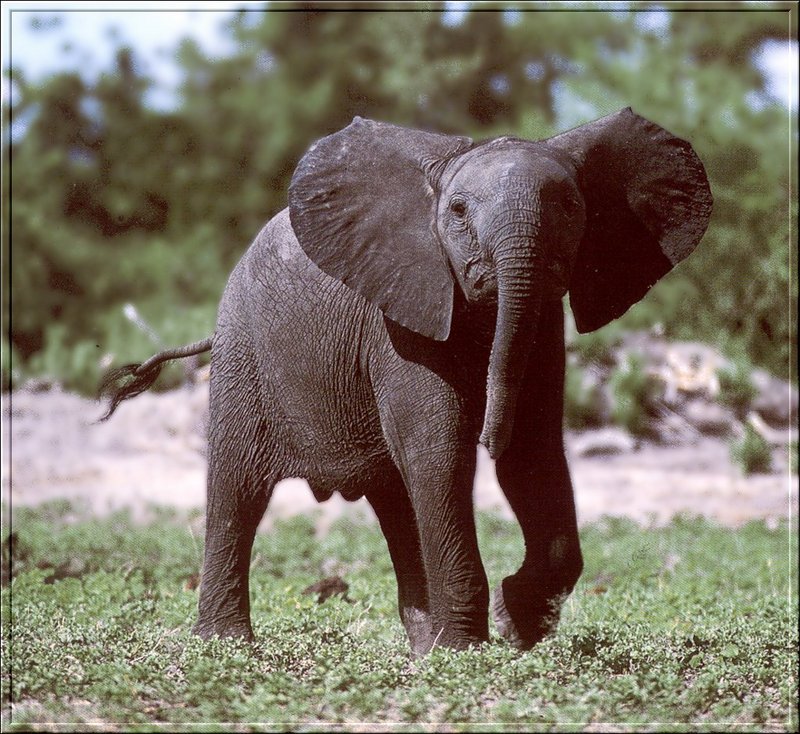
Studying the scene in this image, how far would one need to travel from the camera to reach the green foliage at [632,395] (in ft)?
50.9

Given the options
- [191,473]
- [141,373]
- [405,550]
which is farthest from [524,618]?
[191,473]

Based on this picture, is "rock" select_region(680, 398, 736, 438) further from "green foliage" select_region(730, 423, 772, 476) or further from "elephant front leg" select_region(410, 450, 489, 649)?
"elephant front leg" select_region(410, 450, 489, 649)

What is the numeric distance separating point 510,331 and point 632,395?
34.2 feet

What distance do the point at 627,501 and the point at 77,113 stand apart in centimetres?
1517

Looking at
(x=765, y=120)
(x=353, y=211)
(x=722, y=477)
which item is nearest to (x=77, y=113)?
(x=765, y=120)

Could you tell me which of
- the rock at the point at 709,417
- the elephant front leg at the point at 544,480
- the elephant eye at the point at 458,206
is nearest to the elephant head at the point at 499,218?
the elephant eye at the point at 458,206

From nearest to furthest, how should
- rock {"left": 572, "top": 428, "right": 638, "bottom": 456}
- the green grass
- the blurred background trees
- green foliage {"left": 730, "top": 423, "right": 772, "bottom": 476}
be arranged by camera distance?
1. the green grass
2. green foliage {"left": 730, "top": 423, "right": 772, "bottom": 476}
3. rock {"left": 572, "top": 428, "right": 638, "bottom": 456}
4. the blurred background trees

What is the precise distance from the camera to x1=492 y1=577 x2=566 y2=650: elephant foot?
6.49m

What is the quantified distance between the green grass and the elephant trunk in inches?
36.5

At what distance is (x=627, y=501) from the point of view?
13.1 metres

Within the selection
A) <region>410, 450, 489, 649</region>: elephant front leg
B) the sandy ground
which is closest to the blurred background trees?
the sandy ground

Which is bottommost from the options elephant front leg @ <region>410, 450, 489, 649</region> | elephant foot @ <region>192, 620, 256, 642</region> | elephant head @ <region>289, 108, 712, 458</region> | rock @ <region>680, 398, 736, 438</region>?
elephant foot @ <region>192, 620, 256, 642</region>

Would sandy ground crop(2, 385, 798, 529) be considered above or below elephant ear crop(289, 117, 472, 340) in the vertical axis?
below

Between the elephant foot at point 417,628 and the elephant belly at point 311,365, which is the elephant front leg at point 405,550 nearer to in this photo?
the elephant foot at point 417,628
